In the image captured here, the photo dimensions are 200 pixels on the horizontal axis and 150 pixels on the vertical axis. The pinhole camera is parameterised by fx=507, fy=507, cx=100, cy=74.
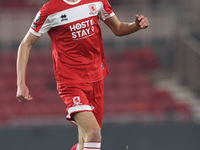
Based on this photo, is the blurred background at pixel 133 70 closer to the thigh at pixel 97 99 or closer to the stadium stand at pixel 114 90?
the stadium stand at pixel 114 90

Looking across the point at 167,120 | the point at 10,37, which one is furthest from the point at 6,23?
the point at 167,120

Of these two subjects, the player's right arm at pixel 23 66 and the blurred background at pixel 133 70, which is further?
the blurred background at pixel 133 70

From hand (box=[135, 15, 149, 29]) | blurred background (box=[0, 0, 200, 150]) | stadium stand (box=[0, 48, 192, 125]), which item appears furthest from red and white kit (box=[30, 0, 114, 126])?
stadium stand (box=[0, 48, 192, 125])

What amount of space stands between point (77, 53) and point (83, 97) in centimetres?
40

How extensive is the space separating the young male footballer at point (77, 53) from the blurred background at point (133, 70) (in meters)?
2.74

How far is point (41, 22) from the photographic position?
433 centimetres

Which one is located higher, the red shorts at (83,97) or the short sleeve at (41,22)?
the short sleeve at (41,22)

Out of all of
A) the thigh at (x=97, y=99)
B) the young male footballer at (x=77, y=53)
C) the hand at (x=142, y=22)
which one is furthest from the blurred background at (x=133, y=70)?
the hand at (x=142, y=22)

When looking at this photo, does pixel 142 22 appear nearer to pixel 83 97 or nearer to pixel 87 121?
pixel 83 97

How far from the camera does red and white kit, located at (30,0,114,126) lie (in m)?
4.33

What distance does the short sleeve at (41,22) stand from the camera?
431 cm

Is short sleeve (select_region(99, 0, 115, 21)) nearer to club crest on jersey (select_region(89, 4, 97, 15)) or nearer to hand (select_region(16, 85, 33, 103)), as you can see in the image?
club crest on jersey (select_region(89, 4, 97, 15))

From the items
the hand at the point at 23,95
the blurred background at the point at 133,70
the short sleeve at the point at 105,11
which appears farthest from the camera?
the blurred background at the point at 133,70

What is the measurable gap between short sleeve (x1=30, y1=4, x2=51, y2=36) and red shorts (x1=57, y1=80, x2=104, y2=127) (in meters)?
0.52
